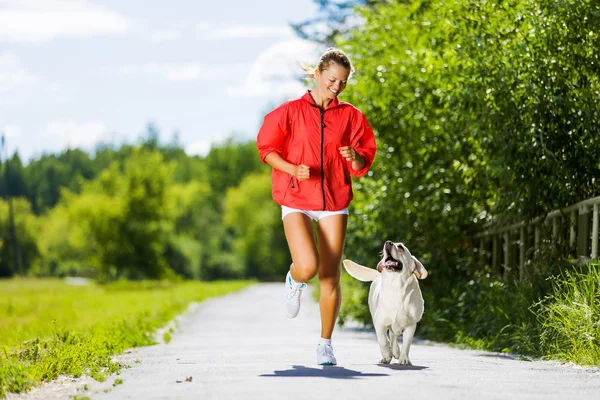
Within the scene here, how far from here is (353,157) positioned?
7.85 meters

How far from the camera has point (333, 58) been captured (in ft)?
25.7

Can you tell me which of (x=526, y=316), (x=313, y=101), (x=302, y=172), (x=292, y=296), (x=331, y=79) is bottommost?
(x=526, y=316)

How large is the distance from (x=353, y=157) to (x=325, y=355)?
5.31ft

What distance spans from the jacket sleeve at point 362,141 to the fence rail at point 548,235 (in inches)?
149

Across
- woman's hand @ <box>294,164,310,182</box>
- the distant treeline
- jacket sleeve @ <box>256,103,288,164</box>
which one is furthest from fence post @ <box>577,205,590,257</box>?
the distant treeline

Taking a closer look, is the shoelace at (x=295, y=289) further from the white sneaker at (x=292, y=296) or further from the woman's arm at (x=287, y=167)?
the woman's arm at (x=287, y=167)

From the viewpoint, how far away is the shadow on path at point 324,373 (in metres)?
7.46

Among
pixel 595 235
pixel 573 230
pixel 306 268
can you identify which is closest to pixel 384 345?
pixel 306 268

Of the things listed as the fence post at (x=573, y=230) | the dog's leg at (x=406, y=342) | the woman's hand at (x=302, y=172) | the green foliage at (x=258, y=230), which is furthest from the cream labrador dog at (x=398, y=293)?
the green foliage at (x=258, y=230)

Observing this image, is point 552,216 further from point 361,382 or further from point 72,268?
point 72,268

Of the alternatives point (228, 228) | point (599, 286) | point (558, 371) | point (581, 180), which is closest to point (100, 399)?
point (558, 371)

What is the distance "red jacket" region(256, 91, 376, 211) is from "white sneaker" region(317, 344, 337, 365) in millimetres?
1131

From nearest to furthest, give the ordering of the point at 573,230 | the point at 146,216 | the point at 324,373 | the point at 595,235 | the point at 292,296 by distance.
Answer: the point at 324,373 < the point at 292,296 < the point at 595,235 < the point at 573,230 < the point at 146,216

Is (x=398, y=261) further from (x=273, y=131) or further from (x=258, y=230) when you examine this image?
(x=258, y=230)
